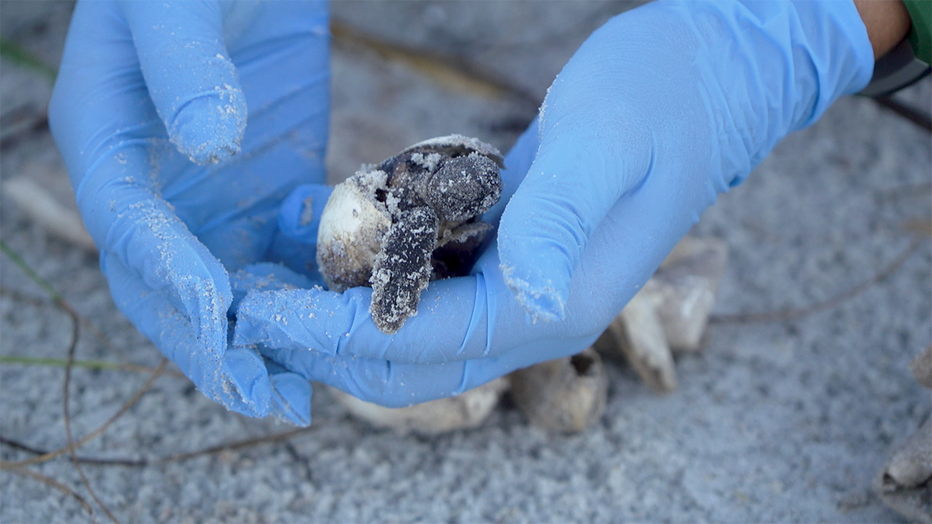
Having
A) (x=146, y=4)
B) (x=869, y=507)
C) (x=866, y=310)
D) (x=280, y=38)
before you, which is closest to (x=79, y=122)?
(x=146, y=4)

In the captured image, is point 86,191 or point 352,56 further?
point 352,56

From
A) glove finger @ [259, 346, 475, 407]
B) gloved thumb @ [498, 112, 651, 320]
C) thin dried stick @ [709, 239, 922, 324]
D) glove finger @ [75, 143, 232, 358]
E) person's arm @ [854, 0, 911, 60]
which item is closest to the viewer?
gloved thumb @ [498, 112, 651, 320]

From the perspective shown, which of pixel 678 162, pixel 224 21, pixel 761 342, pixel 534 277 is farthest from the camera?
pixel 761 342

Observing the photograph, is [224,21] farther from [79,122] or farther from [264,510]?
[264,510]

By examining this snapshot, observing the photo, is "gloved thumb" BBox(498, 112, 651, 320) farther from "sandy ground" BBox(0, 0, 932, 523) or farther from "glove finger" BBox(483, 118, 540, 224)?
"sandy ground" BBox(0, 0, 932, 523)

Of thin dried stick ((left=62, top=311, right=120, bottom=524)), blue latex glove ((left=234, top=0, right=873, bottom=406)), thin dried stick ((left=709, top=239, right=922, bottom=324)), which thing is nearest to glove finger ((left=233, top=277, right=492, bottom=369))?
blue latex glove ((left=234, top=0, right=873, bottom=406))

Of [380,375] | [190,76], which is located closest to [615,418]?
[380,375]

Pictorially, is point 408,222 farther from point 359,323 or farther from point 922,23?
point 922,23
